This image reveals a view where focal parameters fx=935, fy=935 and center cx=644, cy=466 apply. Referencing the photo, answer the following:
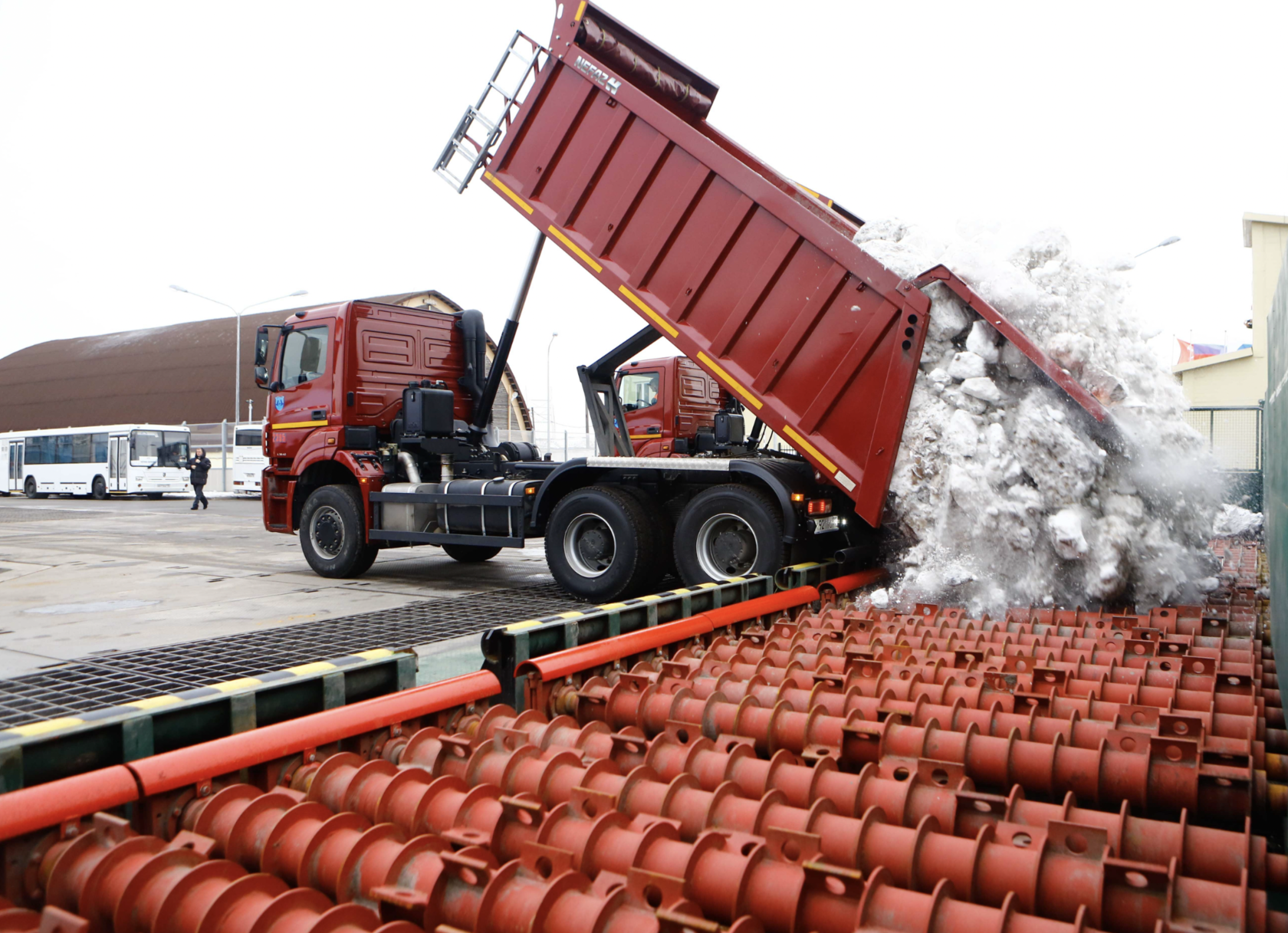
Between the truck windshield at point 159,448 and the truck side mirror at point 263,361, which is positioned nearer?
the truck side mirror at point 263,361

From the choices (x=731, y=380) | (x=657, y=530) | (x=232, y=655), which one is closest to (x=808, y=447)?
(x=731, y=380)

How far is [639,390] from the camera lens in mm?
12977

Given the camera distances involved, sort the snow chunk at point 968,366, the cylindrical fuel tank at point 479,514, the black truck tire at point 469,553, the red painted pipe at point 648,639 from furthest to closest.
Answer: the black truck tire at point 469,553
the cylindrical fuel tank at point 479,514
the snow chunk at point 968,366
the red painted pipe at point 648,639

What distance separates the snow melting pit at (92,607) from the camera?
809 centimetres

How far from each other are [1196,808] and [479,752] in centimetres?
194

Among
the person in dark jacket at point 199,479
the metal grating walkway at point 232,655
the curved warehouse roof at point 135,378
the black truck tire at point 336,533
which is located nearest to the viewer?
the metal grating walkway at point 232,655

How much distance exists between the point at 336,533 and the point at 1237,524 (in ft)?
33.1

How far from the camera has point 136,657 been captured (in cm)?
607

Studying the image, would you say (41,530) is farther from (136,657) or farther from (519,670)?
(519,670)

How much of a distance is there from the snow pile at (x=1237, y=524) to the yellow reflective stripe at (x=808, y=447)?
6.29 meters

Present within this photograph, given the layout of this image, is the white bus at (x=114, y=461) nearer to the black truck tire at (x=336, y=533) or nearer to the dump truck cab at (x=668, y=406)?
the dump truck cab at (x=668, y=406)

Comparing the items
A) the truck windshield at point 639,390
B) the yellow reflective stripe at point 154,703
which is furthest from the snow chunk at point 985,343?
the truck windshield at point 639,390

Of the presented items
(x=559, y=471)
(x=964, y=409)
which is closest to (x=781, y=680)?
(x=964, y=409)

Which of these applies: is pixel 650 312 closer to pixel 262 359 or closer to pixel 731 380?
pixel 731 380
